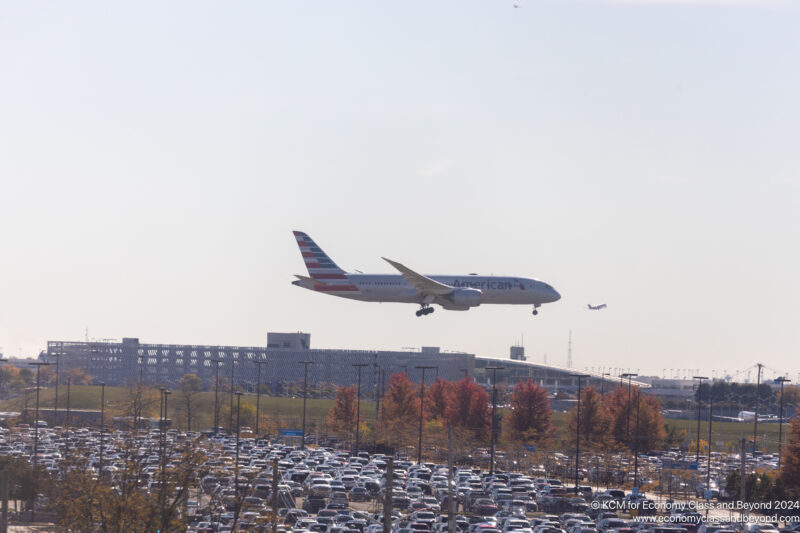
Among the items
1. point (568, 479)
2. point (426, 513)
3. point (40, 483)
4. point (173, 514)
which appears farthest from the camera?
point (568, 479)

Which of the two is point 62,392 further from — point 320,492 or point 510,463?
point 320,492

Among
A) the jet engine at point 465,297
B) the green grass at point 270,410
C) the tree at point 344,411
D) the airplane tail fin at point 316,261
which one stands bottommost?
the green grass at point 270,410

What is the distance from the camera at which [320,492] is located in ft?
239

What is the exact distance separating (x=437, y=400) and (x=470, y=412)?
1570cm

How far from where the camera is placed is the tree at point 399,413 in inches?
4562

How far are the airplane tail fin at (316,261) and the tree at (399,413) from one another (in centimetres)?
1792

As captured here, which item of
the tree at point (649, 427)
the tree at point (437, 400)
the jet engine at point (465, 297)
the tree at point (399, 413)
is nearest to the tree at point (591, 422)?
the tree at point (649, 427)

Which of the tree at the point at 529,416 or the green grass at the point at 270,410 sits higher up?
the tree at the point at 529,416

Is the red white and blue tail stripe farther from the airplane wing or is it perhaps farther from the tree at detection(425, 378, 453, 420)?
the tree at detection(425, 378, 453, 420)

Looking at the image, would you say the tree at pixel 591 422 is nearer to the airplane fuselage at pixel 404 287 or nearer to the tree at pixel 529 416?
the tree at pixel 529 416

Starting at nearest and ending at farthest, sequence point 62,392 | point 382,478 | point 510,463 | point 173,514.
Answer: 1. point 173,514
2. point 382,478
3. point 510,463
4. point 62,392

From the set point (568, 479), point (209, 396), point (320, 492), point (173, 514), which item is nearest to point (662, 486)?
point (568, 479)

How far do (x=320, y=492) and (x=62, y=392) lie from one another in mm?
115288

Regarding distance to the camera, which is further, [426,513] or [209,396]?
[209,396]
